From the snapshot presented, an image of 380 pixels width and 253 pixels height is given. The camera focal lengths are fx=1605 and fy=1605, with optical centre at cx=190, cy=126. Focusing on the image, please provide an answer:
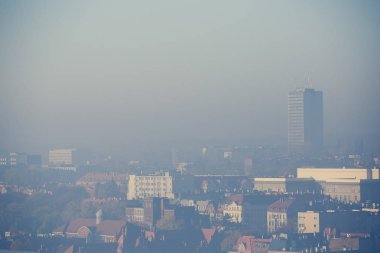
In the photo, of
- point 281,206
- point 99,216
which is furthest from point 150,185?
point 99,216

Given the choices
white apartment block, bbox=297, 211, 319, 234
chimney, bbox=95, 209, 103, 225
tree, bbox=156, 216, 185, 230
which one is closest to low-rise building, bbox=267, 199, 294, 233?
white apartment block, bbox=297, 211, 319, 234

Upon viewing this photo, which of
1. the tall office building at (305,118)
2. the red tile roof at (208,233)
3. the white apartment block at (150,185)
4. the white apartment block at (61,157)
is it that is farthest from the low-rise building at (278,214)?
the white apartment block at (61,157)

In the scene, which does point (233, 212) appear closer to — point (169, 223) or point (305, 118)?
point (169, 223)

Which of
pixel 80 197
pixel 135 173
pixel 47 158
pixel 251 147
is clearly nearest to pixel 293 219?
pixel 80 197

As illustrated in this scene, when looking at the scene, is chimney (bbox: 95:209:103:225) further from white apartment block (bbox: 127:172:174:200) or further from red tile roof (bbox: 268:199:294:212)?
white apartment block (bbox: 127:172:174:200)

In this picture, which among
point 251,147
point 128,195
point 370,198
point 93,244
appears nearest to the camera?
point 93,244

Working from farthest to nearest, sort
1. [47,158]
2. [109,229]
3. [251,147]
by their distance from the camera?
[47,158] < [251,147] < [109,229]

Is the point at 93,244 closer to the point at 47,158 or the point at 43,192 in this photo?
the point at 43,192
